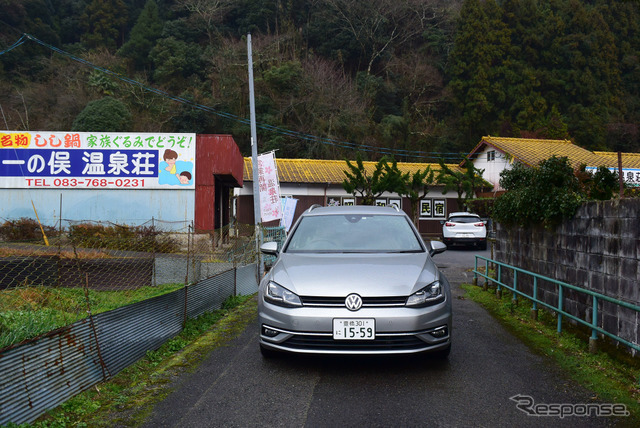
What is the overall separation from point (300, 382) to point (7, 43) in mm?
45213

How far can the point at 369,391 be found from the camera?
12.9 ft

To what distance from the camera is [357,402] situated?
3.71m

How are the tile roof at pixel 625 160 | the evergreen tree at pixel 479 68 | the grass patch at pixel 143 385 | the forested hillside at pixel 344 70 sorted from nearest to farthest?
the grass patch at pixel 143 385
the tile roof at pixel 625 160
the forested hillside at pixel 344 70
the evergreen tree at pixel 479 68

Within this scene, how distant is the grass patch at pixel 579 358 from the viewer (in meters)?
3.96

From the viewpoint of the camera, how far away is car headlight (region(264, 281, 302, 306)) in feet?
14.0

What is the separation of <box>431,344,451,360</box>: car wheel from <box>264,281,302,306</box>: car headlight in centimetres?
145

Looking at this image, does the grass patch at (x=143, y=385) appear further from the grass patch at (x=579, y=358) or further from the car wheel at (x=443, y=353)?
the grass patch at (x=579, y=358)

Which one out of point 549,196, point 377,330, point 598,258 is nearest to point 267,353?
point 377,330

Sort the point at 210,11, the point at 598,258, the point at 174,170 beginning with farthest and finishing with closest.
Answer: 1. the point at 210,11
2. the point at 174,170
3. the point at 598,258

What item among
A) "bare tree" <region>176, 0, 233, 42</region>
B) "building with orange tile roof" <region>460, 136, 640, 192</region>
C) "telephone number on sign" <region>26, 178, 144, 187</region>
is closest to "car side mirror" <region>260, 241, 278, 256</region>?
"telephone number on sign" <region>26, 178, 144, 187</region>

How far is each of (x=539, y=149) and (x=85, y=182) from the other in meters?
27.2

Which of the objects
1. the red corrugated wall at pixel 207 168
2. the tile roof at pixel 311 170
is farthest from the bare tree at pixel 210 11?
the red corrugated wall at pixel 207 168

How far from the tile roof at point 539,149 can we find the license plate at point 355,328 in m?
26.6

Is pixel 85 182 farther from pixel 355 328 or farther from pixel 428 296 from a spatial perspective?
pixel 428 296
